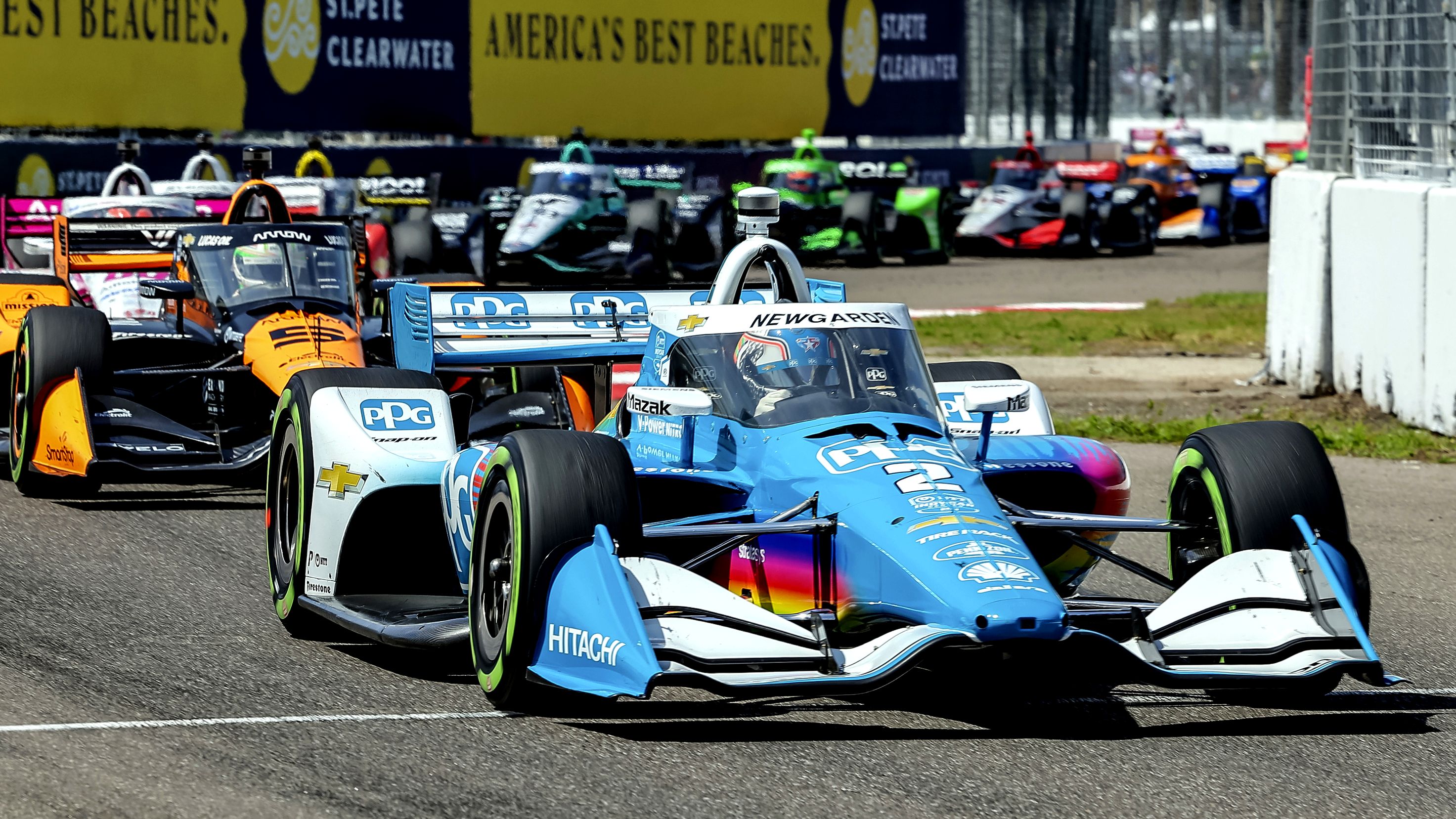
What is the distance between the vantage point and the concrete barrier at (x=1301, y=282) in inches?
535

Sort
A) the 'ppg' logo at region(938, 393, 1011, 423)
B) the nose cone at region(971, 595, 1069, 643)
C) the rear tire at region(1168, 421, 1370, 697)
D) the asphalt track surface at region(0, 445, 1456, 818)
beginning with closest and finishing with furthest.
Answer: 1. the asphalt track surface at region(0, 445, 1456, 818)
2. the nose cone at region(971, 595, 1069, 643)
3. the rear tire at region(1168, 421, 1370, 697)
4. the 'ppg' logo at region(938, 393, 1011, 423)

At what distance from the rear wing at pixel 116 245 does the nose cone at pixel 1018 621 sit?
8.56 meters

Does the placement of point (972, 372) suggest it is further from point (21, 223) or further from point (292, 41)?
point (292, 41)

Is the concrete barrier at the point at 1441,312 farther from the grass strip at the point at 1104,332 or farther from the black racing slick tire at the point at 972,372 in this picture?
the grass strip at the point at 1104,332

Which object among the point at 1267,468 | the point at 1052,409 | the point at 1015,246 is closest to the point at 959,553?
the point at 1267,468

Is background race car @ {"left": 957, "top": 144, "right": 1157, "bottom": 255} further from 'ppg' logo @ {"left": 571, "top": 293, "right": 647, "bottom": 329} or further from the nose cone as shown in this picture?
the nose cone

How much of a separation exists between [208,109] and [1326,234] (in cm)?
1888

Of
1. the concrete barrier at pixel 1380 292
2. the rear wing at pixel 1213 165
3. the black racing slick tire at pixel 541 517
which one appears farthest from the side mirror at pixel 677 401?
the rear wing at pixel 1213 165

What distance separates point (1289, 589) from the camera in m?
5.69

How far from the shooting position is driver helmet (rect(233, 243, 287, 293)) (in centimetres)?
1163

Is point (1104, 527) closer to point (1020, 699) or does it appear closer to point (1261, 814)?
point (1020, 699)

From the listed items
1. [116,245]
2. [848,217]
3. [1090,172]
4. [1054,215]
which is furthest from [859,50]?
[116,245]

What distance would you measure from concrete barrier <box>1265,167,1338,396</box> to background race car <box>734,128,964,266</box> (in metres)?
12.9

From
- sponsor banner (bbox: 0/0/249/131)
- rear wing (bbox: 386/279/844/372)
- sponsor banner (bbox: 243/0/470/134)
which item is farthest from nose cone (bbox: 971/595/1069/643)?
sponsor banner (bbox: 243/0/470/134)
